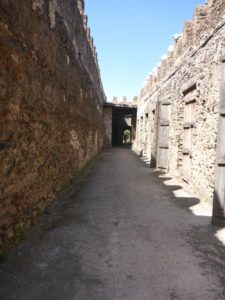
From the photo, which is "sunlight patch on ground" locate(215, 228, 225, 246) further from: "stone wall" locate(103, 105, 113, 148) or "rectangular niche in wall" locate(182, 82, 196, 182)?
"stone wall" locate(103, 105, 113, 148)

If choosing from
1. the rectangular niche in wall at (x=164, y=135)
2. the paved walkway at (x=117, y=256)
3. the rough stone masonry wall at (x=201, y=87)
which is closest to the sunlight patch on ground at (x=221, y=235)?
the paved walkway at (x=117, y=256)

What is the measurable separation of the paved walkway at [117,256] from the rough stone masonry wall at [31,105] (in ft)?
1.39

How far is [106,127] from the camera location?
2150 centimetres

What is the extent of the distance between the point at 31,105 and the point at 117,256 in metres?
2.25

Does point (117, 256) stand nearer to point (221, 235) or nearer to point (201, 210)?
point (221, 235)

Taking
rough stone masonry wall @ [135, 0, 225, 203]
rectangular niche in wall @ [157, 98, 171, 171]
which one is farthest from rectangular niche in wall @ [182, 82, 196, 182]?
rectangular niche in wall @ [157, 98, 171, 171]

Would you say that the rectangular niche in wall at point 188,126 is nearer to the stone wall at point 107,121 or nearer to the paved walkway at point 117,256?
the paved walkway at point 117,256

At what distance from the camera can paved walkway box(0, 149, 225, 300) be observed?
2252 mm

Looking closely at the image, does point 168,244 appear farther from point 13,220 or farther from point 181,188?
point 181,188

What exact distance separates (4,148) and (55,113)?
220 centimetres

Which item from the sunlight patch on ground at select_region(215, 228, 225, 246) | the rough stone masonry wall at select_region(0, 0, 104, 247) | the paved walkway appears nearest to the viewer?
the paved walkway

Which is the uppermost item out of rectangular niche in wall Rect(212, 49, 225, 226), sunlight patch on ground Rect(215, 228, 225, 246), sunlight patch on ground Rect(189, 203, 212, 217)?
rectangular niche in wall Rect(212, 49, 225, 226)

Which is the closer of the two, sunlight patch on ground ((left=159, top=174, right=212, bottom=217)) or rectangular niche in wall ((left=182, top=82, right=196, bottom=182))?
sunlight patch on ground ((left=159, top=174, right=212, bottom=217))

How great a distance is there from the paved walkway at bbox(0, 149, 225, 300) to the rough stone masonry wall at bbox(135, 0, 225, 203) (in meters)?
1.10
